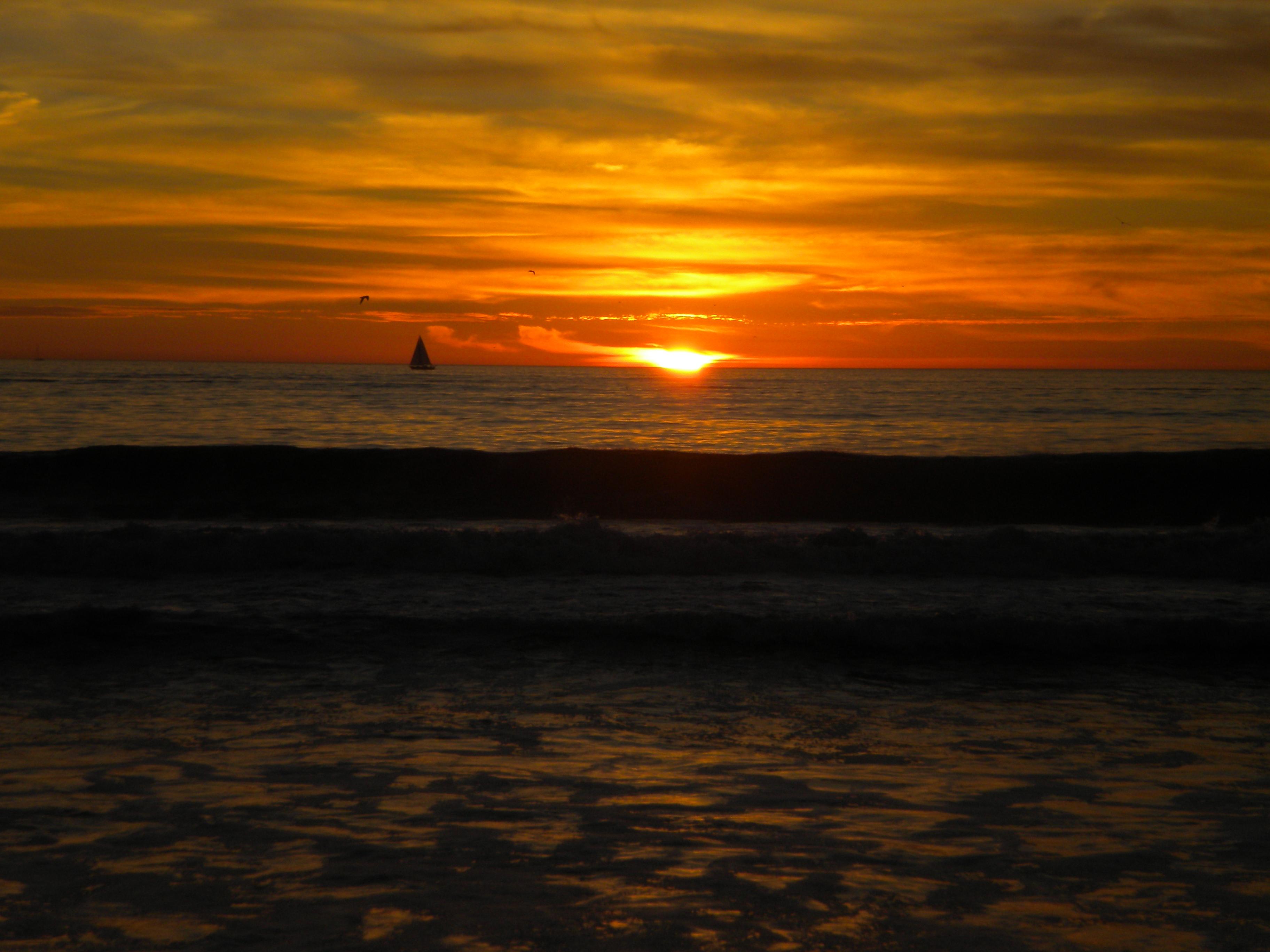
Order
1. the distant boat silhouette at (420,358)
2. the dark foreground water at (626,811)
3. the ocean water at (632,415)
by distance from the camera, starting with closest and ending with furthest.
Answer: the dark foreground water at (626,811), the ocean water at (632,415), the distant boat silhouette at (420,358)

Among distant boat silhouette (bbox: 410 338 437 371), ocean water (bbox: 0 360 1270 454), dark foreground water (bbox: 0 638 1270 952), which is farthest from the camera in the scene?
distant boat silhouette (bbox: 410 338 437 371)

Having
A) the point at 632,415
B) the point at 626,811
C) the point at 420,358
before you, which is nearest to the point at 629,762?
the point at 626,811

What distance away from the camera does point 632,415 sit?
122 ft

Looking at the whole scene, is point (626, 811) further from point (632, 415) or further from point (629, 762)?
point (632, 415)

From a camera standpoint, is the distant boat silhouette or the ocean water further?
the distant boat silhouette

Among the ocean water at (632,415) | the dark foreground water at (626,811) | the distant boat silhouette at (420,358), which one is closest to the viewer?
the dark foreground water at (626,811)

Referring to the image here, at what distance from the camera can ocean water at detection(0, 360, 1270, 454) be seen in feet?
80.9

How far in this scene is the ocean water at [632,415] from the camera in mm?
24656

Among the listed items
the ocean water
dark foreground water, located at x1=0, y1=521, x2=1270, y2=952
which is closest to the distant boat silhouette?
the ocean water

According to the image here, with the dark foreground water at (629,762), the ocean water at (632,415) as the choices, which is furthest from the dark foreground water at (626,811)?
the ocean water at (632,415)

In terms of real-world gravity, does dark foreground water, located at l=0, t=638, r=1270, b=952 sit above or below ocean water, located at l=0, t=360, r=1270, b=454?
below

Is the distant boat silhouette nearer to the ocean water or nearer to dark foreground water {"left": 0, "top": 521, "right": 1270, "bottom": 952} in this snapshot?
the ocean water

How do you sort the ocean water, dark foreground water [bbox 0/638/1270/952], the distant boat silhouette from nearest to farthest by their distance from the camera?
dark foreground water [bbox 0/638/1270/952] < the ocean water < the distant boat silhouette

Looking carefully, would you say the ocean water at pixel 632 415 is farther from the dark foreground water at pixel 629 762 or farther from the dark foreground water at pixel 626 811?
the dark foreground water at pixel 626 811
